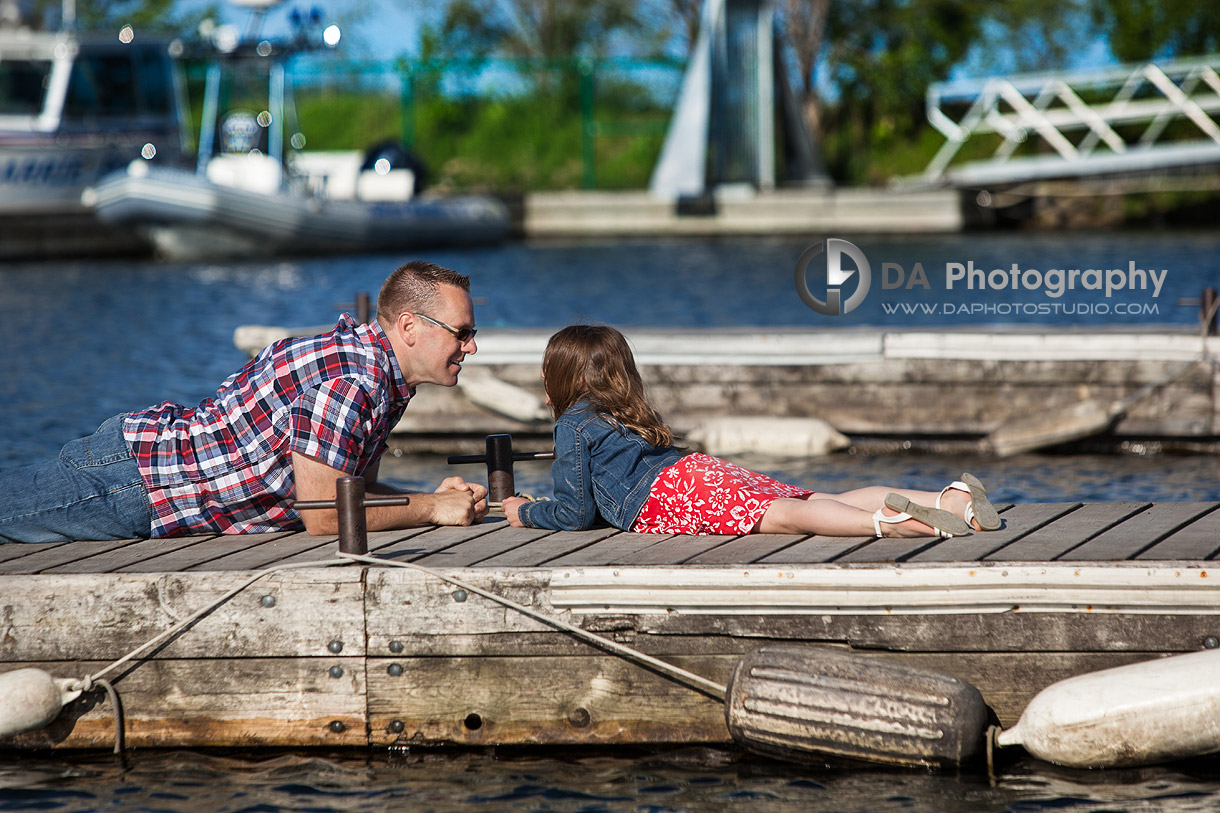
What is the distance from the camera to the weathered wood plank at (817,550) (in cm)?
392

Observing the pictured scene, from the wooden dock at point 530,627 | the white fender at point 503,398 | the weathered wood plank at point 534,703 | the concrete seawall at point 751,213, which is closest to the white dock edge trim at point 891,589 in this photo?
the wooden dock at point 530,627

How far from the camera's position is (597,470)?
14.3 feet

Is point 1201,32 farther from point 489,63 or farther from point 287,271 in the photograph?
point 287,271

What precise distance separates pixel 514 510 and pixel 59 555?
1.44 m

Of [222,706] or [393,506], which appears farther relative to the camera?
[393,506]

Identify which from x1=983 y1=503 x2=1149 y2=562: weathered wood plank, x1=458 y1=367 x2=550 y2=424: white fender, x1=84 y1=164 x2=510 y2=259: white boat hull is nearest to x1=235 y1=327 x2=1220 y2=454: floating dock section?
x1=458 y1=367 x2=550 y2=424: white fender

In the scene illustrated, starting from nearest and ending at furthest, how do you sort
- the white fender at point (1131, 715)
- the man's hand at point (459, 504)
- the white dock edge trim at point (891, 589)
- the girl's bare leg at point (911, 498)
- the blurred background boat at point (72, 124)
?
the white fender at point (1131, 715)
the white dock edge trim at point (891, 589)
the girl's bare leg at point (911, 498)
the man's hand at point (459, 504)
the blurred background boat at point (72, 124)

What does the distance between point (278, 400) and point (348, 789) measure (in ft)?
3.80

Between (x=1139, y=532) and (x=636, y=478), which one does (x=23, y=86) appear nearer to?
(x=636, y=478)

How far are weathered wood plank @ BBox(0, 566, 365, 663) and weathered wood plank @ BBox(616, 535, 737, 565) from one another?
0.81m

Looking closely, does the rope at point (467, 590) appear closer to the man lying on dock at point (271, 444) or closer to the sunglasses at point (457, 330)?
the man lying on dock at point (271, 444)

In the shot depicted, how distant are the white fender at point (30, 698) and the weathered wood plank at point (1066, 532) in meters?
2.71

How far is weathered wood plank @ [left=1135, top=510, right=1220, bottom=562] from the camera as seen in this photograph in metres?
3.74

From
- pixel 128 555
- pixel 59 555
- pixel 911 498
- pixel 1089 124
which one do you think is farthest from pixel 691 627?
pixel 1089 124
